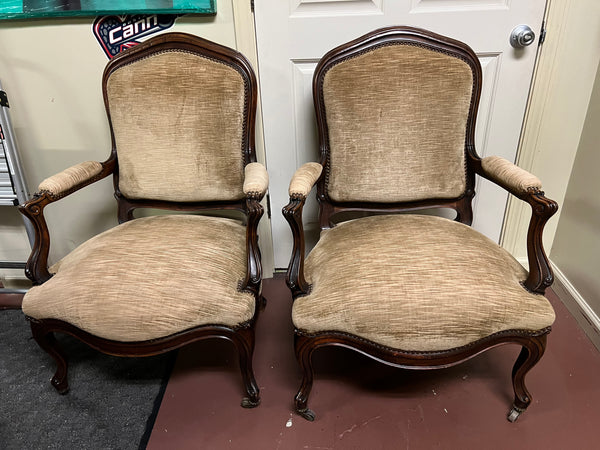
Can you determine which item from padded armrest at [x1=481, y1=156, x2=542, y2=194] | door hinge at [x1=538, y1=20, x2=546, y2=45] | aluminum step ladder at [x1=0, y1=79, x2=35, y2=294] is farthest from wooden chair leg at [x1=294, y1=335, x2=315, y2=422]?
door hinge at [x1=538, y1=20, x2=546, y2=45]

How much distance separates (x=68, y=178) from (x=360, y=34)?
1.05 meters

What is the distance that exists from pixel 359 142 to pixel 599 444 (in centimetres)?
108

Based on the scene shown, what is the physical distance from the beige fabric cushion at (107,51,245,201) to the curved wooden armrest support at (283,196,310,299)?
0.38 metres

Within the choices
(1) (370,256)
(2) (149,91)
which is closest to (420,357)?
(1) (370,256)

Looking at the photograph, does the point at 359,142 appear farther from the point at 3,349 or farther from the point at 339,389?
the point at 3,349

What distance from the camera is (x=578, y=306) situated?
1.58 meters

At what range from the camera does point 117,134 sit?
A: 4.68 feet

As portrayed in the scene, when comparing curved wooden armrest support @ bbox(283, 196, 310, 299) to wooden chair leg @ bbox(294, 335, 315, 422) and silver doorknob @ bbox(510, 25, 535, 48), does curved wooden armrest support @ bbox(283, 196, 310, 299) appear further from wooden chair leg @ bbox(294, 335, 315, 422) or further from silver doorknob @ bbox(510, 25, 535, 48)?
silver doorknob @ bbox(510, 25, 535, 48)

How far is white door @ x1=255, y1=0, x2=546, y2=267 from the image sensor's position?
1.42m

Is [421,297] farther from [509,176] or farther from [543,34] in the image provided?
[543,34]

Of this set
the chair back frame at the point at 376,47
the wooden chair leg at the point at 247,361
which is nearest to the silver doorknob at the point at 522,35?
the chair back frame at the point at 376,47

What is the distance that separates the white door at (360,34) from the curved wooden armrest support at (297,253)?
0.59 m

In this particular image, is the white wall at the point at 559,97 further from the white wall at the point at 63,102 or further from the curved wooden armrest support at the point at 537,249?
the white wall at the point at 63,102

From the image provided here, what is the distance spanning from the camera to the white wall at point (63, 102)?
1.49 m
